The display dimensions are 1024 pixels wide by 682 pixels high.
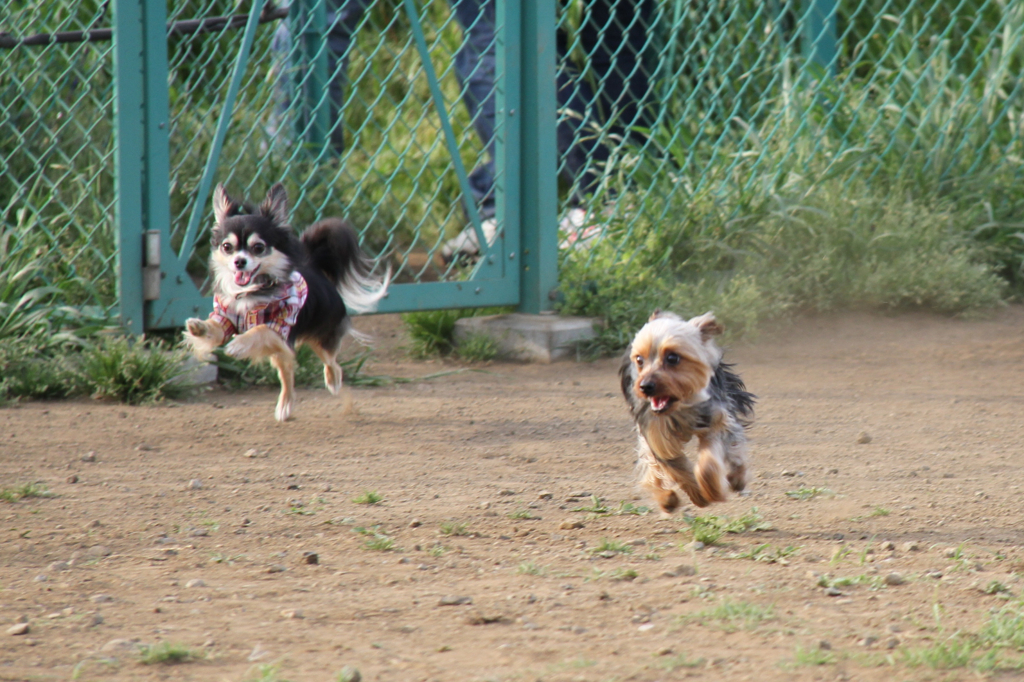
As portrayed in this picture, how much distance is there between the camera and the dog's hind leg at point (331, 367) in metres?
5.12

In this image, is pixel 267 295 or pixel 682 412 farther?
pixel 267 295

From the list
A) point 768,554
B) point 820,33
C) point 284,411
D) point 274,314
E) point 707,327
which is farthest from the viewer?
point 820,33

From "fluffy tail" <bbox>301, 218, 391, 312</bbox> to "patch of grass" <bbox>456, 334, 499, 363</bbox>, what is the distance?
1.02 meters

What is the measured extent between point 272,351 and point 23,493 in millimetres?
1278

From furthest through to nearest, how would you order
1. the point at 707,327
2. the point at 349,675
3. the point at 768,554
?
the point at 707,327 < the point at 768,554 < the point at 349,675

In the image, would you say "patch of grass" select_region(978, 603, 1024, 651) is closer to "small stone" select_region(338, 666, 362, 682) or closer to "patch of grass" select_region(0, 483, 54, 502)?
"small stone" select_region(338, 666, 362, 682)

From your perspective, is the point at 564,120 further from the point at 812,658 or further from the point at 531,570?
the point at 812,658

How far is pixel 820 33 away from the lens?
7742mm

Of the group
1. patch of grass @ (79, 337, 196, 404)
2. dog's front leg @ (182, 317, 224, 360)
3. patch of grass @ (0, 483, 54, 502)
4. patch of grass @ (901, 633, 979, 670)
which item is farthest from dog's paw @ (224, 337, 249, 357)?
patch of grass @ (901, 633, 979, 670)

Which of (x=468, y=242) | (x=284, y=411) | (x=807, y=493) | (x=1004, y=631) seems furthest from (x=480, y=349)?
(x=1004, y=631)

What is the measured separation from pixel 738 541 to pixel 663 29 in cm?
556

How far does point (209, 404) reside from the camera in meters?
5.38

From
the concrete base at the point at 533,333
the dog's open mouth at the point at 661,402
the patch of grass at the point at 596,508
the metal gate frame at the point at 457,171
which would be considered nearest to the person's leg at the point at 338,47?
the metal gate frame at the point at 457,171

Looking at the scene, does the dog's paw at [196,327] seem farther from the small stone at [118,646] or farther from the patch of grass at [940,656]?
the patch of grass at [940,656]
